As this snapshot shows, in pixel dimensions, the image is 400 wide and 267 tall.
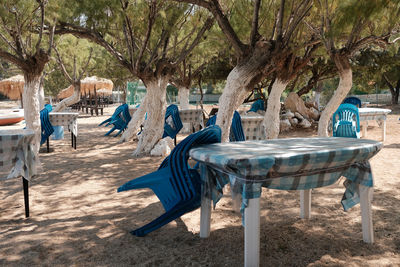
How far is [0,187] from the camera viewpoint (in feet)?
13.6

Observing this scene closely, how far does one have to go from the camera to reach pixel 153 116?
633 cm

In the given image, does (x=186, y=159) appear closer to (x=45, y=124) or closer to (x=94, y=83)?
(x=45, y=124)

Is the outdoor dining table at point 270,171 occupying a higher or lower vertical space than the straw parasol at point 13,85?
lower

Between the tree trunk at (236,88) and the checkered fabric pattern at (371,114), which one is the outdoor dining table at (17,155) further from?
the checkered fabric pattern at (371,114)

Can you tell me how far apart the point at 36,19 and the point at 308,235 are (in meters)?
5.89

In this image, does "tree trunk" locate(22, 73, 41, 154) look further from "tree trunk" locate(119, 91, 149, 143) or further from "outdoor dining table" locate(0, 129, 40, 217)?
"outdoor dining table" locate(0, 129, 40, 217)

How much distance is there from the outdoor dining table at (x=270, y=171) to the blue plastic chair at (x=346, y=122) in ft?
14.6

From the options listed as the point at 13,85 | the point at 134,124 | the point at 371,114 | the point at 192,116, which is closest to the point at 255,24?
the point at 192,116

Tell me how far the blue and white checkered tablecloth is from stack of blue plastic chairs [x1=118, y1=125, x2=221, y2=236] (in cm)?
11

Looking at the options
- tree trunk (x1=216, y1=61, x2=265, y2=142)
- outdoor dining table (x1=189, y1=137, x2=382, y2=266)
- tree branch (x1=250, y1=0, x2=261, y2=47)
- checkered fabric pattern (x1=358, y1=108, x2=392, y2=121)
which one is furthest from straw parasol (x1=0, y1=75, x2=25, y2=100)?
outdoor dining table (x1=189, y1=137, x2=382, y2=266)

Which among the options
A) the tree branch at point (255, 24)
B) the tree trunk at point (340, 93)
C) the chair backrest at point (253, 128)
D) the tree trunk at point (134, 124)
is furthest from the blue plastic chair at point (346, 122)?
the tree trunk at point (134, 124)

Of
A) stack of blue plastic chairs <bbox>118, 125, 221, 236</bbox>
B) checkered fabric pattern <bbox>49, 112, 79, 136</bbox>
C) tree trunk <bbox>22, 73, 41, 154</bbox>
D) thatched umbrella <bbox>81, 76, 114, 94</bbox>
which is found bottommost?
stack of blue plastic chairs <bbox>118, 125, 221, 236</bbox>

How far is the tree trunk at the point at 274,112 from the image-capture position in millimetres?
6488

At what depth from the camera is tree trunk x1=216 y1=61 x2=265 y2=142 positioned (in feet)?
13.6
